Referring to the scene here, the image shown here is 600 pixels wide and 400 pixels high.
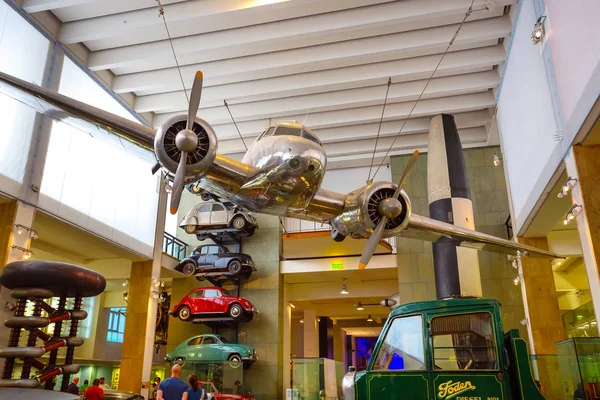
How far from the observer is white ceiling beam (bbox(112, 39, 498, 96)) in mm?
11000

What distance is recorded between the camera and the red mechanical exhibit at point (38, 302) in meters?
2.50

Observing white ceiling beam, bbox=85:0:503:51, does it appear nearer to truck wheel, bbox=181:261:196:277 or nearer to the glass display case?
truck wheel, bbox=181:261:196:277

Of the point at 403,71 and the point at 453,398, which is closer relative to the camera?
the point at 453,398

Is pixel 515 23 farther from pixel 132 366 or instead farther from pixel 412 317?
pixel 132 366

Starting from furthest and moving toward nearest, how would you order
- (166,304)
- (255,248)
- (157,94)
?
(166,304) → (255,248) → (157,94)

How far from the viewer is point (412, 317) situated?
15.1ft

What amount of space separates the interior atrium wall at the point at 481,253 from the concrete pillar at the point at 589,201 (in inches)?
247

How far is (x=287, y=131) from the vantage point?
7.99 m

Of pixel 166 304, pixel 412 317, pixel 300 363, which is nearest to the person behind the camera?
pixel 412 317

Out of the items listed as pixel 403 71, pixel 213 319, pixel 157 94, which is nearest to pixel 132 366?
pixel 213 319

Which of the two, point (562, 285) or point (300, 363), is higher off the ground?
point (562, 285)

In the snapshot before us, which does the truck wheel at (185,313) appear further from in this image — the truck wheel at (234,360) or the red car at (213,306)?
the truck wheel at (234,360)

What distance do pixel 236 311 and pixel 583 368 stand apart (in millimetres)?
10172

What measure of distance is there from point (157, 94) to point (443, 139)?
831 cm
